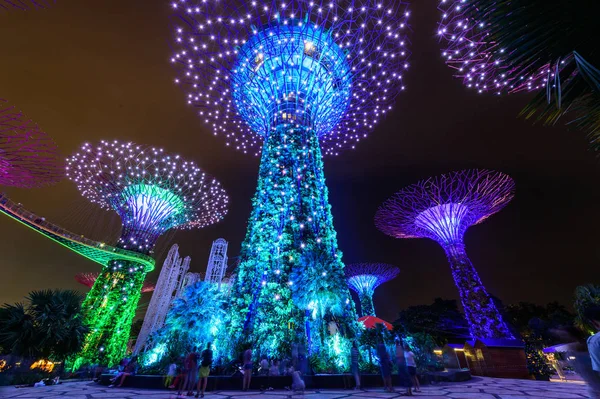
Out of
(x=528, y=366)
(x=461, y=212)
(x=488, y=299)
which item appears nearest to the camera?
(x=528, y=366)

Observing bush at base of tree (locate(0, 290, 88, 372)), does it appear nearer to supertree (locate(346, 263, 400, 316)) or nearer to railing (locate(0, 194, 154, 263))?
railing (locate(0, 194, 154, 263))

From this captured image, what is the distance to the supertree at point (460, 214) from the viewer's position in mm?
20797

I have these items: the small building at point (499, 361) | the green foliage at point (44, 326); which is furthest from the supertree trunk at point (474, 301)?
the green foliage at point (44, 326)

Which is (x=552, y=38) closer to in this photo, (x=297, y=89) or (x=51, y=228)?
(x=297, y=89)

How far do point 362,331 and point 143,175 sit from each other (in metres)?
18.2

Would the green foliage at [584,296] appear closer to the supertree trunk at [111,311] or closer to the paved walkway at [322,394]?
the paved walkway at [322,394]

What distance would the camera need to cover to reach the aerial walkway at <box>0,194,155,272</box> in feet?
53.2

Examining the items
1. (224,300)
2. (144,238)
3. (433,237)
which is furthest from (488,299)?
(144,238)

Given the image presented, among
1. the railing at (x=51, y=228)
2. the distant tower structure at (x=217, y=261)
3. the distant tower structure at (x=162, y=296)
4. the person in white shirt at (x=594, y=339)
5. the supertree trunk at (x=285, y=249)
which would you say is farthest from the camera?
the distant tower structure at (x=217, y=261)

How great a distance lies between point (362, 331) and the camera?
10484 millimetres

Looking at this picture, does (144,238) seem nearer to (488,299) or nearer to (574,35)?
(574,35)

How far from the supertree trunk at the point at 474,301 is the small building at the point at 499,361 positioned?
5254 millimetres

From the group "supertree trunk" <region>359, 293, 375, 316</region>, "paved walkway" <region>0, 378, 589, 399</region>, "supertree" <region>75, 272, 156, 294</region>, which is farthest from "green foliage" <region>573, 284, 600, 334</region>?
"supertree" <region>75, 272, 156, 294</region>

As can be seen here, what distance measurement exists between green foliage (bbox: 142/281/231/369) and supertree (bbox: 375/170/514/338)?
64.9 feet
